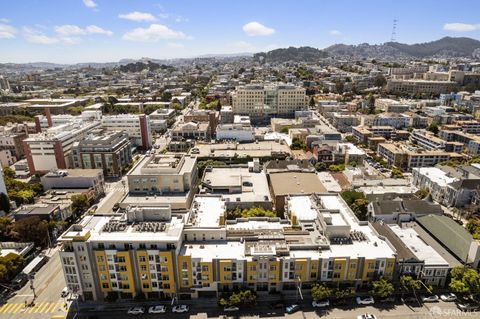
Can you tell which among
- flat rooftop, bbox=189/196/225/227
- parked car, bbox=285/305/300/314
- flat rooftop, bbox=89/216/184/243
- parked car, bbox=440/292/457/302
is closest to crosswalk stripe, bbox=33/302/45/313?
flat rooftop, bbox=89/216/184/243

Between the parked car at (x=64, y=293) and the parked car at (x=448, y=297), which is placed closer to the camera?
the parked car at (x=448, y=297)

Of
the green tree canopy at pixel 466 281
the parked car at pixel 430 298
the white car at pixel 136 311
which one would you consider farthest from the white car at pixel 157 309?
the green tree canopy at pixel 466 281

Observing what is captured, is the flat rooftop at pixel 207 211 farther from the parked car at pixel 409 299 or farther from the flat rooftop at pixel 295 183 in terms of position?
the parked car at pixel 409 299

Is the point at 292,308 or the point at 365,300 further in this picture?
the point at 365,300

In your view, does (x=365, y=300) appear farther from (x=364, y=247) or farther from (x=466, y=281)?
(x=466, y=281)

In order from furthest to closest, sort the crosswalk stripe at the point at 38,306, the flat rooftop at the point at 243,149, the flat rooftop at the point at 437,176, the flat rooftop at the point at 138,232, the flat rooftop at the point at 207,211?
1. the flat rooftop at the point at 243,149
2. the flat rooftop at the point at 437,176
3. the flat rooftop at the point at 207,211
4. the crosswalk stripe at the point at 38,306
5. the flat rooftop at the point at 138,232

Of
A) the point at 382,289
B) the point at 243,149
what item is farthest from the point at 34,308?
the point at 243,149

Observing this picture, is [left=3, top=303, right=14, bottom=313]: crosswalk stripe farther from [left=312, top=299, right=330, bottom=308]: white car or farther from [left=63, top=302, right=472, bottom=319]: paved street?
[left=312, top=299, right=330, bottom=308]: white car
